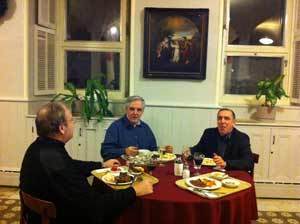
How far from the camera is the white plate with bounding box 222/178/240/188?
2035 millimetres

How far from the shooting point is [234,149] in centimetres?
273

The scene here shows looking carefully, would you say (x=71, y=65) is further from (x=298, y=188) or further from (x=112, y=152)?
(x=298, y=188)

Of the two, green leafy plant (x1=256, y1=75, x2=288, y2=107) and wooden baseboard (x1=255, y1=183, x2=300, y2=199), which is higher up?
green leafy plant (x1=256, y1=75, x2=288, y2=107)

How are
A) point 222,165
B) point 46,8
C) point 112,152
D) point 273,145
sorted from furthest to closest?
point 46,8, point 273,145, point 112,152, point 222,165

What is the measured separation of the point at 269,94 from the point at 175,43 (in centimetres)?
120

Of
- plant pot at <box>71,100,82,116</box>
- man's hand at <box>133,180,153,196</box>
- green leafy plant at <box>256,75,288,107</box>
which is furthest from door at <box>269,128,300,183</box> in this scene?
man's hand at <box>133,180,153,196</box>

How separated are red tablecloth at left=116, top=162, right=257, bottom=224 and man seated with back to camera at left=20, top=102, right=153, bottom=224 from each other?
0.12 m

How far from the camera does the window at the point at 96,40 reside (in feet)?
14.2

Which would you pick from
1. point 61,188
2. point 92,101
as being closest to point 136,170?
point 61,188

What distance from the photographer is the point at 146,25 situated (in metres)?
3.82

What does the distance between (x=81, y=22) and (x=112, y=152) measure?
2165 millimetres

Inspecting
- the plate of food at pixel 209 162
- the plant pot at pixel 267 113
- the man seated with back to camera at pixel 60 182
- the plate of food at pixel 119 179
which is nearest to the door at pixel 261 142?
the plant pot at pixel 267 113

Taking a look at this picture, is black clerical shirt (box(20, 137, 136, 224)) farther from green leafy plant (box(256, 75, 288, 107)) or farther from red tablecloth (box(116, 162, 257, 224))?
green leafy plant (box(256, 75, 288, 107))

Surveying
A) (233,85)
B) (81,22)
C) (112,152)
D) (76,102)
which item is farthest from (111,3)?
(112,152)
